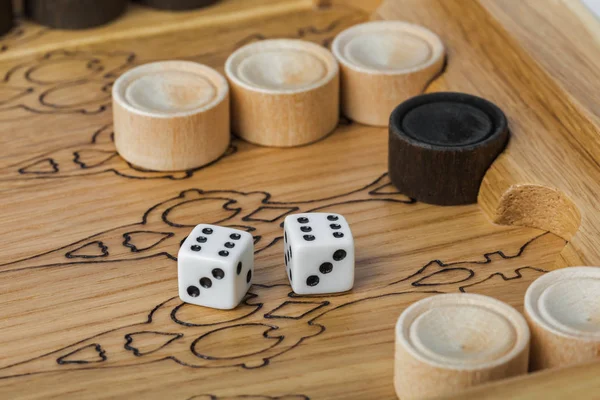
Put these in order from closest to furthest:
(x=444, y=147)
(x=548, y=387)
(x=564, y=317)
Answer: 1. (x=548, y=387)
2. (x=564, y=317)
3. (x=444, y=147)

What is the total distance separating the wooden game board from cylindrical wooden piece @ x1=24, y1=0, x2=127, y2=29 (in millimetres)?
71

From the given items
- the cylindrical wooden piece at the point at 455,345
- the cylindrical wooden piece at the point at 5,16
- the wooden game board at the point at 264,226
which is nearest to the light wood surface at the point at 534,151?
the wooden game board at the point at 264,226

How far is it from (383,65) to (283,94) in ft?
0.74

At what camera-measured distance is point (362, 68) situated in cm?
165

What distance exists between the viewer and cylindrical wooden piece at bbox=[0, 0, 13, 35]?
1903 millimetres

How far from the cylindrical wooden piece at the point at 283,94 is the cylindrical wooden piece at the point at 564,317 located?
1.81 feet

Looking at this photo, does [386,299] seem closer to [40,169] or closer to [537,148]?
[537,148]

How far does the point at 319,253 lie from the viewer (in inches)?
50.4

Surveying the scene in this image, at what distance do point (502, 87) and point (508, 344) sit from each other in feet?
2.00

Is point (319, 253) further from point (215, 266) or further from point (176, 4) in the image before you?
point (176, 4)

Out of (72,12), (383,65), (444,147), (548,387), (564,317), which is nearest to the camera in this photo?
(548,387)

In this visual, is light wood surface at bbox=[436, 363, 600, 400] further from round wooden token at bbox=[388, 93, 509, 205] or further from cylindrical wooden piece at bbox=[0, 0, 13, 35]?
cylindrical wooden piece at bbox=[0, 0, 13, 35]

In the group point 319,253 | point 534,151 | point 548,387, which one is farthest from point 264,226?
point 548,387

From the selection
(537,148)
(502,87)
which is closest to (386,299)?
(537,148)
